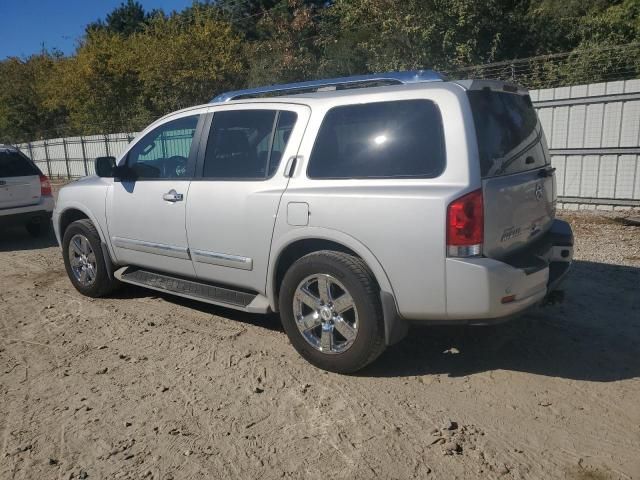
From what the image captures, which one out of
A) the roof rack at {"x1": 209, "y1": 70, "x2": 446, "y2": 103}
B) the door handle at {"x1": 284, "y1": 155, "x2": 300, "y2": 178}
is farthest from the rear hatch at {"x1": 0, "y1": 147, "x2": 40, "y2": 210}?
the door handle at {"x1": 284, "y1": 155, "x2": 300, "y2": 178}

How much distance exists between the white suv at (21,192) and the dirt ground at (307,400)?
418 centimetres

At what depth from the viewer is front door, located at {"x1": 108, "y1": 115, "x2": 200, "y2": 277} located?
473 centimetres

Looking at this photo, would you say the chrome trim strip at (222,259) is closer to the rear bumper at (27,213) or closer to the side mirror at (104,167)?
the side mirror at (104,167)

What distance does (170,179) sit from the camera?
4840 millimetres

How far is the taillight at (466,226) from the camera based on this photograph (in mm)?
3193

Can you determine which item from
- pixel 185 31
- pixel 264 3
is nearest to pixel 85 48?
pixel 185 31

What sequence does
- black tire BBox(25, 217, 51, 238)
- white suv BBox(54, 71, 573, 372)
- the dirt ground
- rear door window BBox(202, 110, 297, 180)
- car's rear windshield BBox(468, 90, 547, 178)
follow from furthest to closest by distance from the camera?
1. black tire BBox(25, 217, 51, 238)
2. rear door window BBox(202, 110, 297, 180)
3. car's rear windshield BBox(468, 90, 547, 178)
4. white suv BBox(54, 71, 573, 372)
5. the dirt ground

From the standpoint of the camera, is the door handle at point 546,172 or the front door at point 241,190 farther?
the front door at point 241,190

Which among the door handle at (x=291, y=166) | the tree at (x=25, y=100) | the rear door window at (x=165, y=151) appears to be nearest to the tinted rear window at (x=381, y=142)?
the door handle at (x=291, y=166)

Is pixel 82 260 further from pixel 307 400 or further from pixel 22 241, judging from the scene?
pixel 22 241

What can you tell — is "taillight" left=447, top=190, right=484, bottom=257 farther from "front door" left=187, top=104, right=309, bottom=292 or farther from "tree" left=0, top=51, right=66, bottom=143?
"tree" left=0, top=51, right=66, bottom=143

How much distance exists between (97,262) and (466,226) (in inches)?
155

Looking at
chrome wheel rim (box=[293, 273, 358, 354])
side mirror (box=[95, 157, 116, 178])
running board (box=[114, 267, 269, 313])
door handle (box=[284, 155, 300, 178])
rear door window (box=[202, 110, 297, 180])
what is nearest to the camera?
chrome wheel rim (box=[293, 273, 358, 354])

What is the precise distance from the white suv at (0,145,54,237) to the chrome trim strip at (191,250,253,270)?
5.67m
